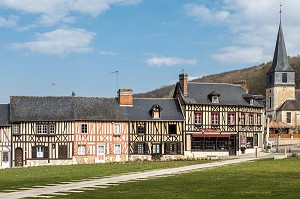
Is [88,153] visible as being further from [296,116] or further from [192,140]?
[296,116]

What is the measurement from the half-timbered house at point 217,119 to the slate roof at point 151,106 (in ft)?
2.15

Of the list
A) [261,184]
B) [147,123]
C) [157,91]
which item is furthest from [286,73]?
[157,91]

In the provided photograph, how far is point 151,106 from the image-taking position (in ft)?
140

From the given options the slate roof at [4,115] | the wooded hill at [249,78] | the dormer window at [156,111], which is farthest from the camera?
the wooded hill at [249,78]

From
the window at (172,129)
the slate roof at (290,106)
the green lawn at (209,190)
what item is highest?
the slate roof at (290,106)

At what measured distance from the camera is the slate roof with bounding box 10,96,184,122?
40031mm

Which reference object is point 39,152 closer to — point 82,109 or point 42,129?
point 42,129

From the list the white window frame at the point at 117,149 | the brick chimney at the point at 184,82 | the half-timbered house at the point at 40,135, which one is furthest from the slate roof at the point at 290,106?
the half-timbered house at the point at 40,135

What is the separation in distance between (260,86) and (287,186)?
99.4m

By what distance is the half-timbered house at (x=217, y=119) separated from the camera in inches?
1683

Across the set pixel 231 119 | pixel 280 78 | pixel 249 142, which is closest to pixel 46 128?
pixel 231 119

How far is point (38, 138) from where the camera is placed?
39312 millimetres

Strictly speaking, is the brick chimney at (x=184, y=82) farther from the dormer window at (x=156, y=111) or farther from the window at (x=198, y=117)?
the dormer window at (x=156, y=111)

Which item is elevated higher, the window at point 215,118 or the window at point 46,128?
the window at point 215,118
